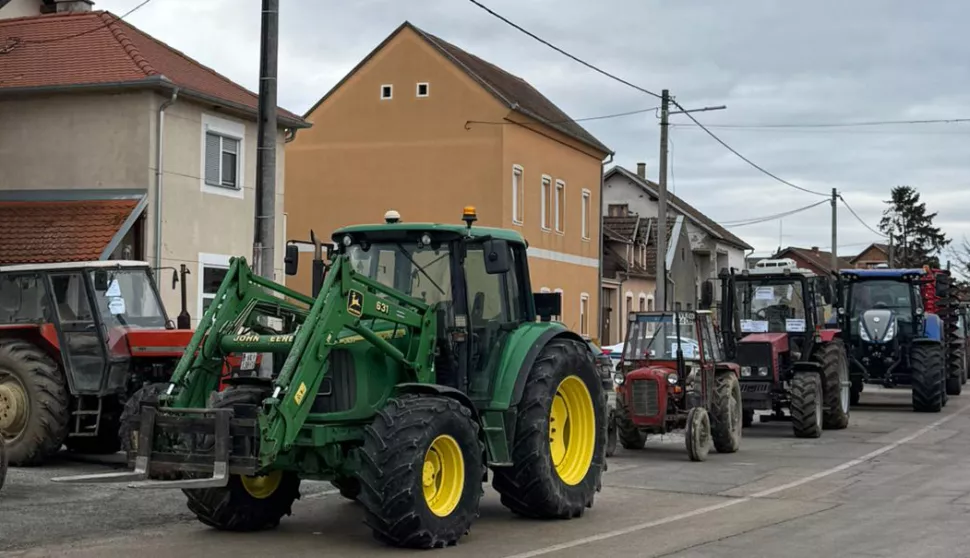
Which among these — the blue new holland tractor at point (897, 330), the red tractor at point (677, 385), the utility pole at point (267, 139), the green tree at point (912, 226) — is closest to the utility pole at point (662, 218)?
the blue new holland tractor at point (897, 330)

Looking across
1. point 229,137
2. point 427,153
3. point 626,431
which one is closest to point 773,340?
point 626,431

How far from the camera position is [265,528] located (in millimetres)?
10797

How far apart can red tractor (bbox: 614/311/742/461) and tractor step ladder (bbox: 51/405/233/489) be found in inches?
332

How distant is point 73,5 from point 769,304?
15456 mm

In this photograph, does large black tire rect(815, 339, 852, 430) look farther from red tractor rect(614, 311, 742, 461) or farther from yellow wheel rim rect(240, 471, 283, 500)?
yellow wheel rim rect(240, 471, 283, 500)

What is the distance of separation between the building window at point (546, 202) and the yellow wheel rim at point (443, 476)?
28026 millimetres

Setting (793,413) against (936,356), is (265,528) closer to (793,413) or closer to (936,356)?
(793,413)

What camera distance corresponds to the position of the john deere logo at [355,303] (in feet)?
32.1

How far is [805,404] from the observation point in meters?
20.2

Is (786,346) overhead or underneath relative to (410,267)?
underneath

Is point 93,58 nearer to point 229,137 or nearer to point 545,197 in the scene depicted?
point 229,137

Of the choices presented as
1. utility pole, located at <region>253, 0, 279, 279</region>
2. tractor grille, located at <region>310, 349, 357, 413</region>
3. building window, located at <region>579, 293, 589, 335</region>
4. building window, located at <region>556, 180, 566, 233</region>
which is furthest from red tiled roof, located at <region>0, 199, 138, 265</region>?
building window, located at <region>579, 293, 589, 335</region>

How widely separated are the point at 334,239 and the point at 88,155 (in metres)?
12.5

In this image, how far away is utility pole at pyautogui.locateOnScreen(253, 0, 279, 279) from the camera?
15.2m
